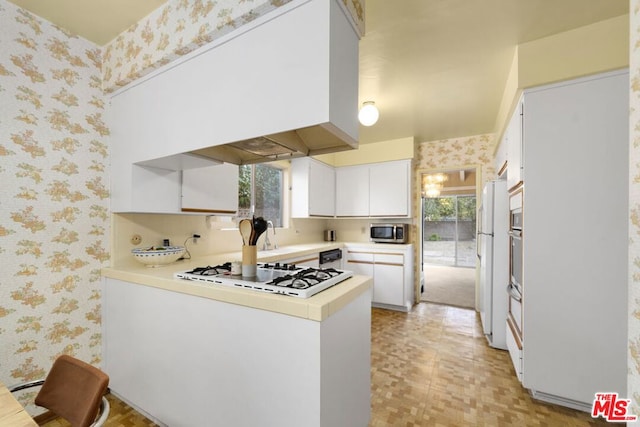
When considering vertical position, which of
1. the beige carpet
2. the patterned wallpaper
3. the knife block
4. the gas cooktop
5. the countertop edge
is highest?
the patterned wallpaper

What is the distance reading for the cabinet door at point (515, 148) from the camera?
1980 millimetres

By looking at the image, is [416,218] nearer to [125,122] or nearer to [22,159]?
[125,122]

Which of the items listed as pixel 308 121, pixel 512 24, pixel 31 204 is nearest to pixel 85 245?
pixel 31 204

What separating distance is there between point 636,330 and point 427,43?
1.91 meters

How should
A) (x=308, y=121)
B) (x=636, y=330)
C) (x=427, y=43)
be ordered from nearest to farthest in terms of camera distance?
(x=636, y=330)
(x=308, y=121)
(x=427, y=43)

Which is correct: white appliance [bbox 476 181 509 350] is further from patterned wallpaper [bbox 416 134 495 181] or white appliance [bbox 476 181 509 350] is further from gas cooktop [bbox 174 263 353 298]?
gas cooktop [bbox 174 263 353 298]

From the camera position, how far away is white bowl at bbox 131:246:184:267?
193cm

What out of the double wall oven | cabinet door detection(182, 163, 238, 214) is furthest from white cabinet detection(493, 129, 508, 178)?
cabinet door detection(182, 163, 238, 214)

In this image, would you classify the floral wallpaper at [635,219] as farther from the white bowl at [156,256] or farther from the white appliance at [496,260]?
the white bowl at [156,256]

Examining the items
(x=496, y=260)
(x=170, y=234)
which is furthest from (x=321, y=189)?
(x=496, y=260)

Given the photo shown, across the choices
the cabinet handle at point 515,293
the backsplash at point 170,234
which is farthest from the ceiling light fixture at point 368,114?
the cabinet handle at point 515,293

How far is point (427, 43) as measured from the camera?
1884 millimetres

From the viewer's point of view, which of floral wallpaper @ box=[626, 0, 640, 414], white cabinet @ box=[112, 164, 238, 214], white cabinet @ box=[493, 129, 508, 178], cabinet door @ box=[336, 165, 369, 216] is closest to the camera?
floral wallpaper @ box=[626, 0, 640, 414]

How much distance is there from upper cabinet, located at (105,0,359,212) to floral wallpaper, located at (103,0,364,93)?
0.15 ft
